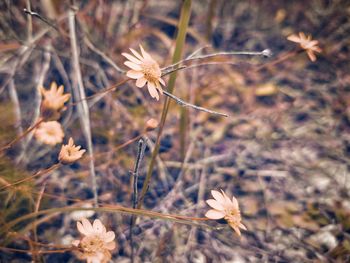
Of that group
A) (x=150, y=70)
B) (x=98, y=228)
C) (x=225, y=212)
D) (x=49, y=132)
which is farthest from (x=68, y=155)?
(x=225, y=212)

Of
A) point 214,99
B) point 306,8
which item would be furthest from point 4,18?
point 306,8

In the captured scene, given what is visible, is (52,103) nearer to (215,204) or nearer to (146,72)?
(146,72)

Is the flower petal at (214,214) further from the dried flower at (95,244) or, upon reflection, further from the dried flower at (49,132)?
the dried flower at (49,132)

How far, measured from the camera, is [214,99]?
1432 mm

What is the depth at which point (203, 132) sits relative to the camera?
133 cm

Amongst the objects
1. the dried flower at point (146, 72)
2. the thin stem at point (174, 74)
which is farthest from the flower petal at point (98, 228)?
the dried flower at point (146, 72)

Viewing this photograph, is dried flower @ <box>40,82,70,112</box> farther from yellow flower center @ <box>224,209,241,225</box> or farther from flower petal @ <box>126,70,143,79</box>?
yellow flower center @ <box>224,209,241,225</box>

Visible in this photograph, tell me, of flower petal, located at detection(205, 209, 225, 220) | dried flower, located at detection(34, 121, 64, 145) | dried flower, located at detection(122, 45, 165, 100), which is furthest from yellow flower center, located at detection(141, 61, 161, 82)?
flower petal, located at detection(205, 209, 225, 220)

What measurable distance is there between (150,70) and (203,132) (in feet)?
1.96

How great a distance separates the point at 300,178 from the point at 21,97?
1.17 meters

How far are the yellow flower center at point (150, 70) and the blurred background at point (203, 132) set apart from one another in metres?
0.18

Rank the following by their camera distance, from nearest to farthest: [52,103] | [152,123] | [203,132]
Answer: [52,103], [152,123], [203,132]

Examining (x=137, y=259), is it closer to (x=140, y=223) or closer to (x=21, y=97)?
(x=140, y=223)

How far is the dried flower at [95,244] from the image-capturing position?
0.71 meters
